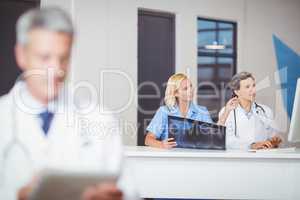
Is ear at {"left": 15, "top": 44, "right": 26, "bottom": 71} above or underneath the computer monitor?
above

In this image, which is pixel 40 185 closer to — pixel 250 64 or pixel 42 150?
pixel 42 150

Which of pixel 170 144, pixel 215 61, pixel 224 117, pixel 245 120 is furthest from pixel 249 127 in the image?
pixel 215 61

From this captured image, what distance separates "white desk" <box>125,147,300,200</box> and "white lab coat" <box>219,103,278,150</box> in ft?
1.61

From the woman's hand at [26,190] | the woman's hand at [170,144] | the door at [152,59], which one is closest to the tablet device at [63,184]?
the woman's hand at [26,190]

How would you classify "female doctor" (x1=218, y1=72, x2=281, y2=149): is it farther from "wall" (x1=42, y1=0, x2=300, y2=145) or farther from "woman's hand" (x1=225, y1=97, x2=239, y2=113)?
"wall" (x1=42, y1=0, x2=300, y2=145)

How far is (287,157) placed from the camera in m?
2.39

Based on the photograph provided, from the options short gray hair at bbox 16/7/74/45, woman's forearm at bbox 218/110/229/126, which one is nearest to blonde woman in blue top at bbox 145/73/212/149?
woman's forearm at bbox 218/110/229/126

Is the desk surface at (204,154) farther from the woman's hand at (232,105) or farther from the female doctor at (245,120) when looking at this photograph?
the woman's hand at (232,105)

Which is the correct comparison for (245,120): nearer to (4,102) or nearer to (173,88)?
(173,88)

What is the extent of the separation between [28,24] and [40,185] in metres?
0.50

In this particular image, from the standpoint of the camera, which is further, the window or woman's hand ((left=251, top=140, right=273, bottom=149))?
the window

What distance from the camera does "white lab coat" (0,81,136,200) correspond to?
1320mm

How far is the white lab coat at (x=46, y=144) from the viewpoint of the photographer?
1320 millimetres

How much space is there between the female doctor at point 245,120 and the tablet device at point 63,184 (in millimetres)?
1710
